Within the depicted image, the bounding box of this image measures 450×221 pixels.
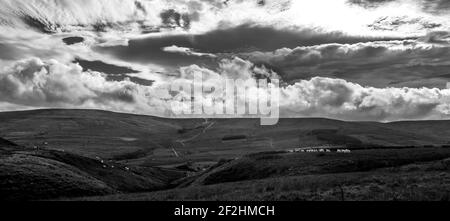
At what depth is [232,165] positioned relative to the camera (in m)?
86.1

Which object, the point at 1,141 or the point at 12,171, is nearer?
the point at 12,171

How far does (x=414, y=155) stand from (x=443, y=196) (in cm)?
4917

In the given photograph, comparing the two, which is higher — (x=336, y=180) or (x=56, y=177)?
(x=336, y=180)

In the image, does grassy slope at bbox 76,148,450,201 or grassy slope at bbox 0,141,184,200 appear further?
grassy slope at bbox 0,141,184,200

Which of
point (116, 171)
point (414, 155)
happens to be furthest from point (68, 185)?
point (414, 155)

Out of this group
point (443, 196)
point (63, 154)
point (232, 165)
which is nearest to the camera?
point (443, 196)

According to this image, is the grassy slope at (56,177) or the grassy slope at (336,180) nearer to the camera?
the grassy slope at (336,180)

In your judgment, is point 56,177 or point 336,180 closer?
point 336,180
